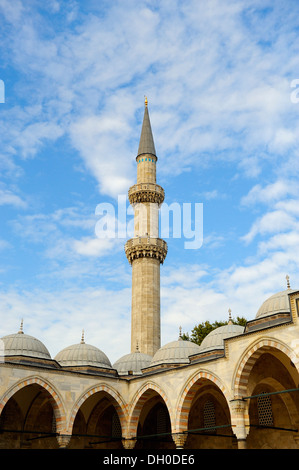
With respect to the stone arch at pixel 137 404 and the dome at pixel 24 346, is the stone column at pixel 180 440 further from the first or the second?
the dome at pixel 24 346

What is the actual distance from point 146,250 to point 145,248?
142 mm

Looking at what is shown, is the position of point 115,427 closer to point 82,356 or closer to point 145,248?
point 82,356

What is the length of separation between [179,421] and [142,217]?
629 inches

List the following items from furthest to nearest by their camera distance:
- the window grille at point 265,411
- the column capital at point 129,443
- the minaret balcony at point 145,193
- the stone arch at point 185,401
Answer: the minaret balcony at point 145,193, the column capital at point 129,443, the window grille at point 265,411, the stone arch at point 185,401

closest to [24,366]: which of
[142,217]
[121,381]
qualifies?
[121,381]

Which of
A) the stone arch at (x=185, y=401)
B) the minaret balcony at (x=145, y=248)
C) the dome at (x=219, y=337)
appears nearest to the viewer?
the stone arch at (x=185, y=401)

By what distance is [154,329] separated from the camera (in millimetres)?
28766

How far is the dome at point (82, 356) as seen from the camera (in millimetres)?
23016

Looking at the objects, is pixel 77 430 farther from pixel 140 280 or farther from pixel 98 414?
pixel 140 280

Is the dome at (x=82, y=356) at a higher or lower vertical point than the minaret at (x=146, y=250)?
lower

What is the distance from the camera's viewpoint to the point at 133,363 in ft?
83.8

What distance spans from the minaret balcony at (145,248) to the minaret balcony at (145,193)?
2848 mm

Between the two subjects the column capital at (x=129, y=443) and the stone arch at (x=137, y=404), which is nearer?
the column capital at (x=129, y=443)

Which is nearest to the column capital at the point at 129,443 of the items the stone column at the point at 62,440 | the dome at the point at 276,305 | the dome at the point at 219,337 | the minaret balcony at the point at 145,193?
the stone column at the point at 62,440
